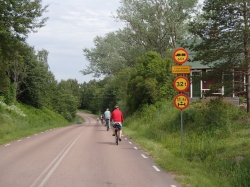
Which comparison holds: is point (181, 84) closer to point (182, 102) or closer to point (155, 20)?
point (182, 102)

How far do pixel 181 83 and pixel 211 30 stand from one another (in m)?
5.99

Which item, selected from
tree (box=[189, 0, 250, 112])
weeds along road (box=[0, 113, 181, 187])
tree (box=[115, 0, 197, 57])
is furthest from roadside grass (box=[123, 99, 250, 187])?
tree (box=[115, 0, 197, 57])

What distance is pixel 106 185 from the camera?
378 inches

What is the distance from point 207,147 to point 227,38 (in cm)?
741

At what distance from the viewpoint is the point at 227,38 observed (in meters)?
20.1

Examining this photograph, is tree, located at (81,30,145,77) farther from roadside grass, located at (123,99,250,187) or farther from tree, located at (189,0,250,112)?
tree, located at (189,0,250,112)

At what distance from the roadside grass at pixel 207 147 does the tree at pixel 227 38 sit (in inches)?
82.4

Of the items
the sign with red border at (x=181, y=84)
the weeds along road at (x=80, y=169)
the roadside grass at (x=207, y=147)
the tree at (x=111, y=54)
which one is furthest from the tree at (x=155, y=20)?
the weeds along road at (x=80, y=169)

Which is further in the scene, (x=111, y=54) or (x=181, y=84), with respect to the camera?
(x=111, y=54)

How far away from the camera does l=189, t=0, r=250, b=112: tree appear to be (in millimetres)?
19812

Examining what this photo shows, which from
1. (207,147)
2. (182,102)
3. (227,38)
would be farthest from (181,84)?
(227,38)

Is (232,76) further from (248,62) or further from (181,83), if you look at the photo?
(181,83)

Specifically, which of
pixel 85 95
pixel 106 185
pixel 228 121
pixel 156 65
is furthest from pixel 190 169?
pixel 85 95

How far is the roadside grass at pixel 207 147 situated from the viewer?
10703 mm
